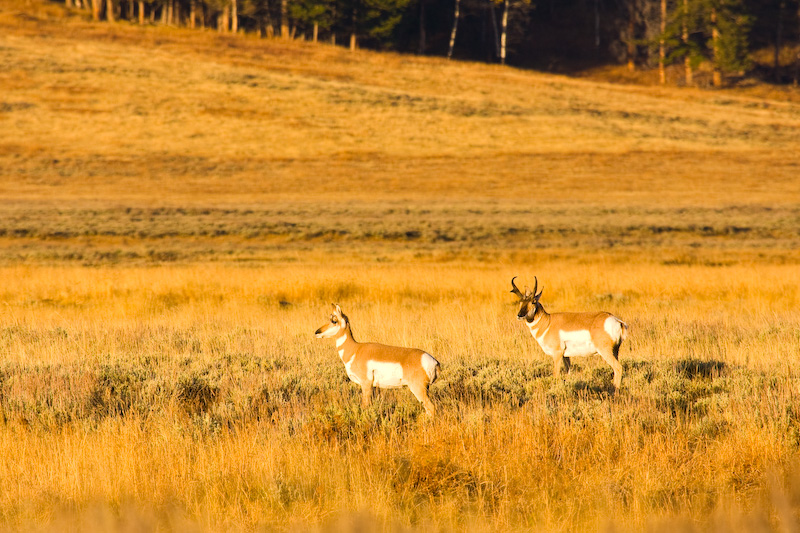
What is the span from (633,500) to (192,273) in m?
15.7

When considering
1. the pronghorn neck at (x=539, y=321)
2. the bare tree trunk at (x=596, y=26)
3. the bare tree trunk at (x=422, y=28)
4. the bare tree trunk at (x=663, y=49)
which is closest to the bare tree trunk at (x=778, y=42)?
the bare tree trunk at (x=663, y=49)

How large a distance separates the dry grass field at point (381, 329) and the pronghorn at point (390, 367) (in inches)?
11.8

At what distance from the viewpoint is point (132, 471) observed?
5715 mm

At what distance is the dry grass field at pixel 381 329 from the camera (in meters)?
5.52

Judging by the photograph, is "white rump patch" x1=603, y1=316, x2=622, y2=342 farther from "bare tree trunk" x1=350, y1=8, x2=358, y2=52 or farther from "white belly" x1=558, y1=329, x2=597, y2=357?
"bare tree trunk" x1=350, y1=8, x2=358, y2=52

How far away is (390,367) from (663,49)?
8332cm

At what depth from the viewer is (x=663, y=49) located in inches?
A: 3219

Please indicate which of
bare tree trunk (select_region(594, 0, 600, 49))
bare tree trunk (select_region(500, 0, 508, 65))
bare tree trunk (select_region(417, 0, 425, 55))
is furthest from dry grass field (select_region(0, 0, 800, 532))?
bare tree trunk (select_region(594, 0, 600, 49))

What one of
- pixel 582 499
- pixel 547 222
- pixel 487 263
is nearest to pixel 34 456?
pixel 582 499

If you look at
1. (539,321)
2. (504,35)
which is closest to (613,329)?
(539,321)

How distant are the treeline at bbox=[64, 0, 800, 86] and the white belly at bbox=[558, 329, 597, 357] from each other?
75.0 meters

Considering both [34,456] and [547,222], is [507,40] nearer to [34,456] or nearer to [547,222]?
[547,222]

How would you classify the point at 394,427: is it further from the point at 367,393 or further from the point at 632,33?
the point at 632,33

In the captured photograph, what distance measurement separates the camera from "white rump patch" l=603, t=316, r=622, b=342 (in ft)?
26.8
